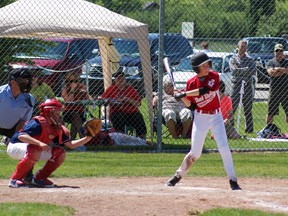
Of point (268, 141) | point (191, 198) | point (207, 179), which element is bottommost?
point (268, 141)

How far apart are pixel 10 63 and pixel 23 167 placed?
586 cm

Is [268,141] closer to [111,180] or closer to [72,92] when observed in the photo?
[72,92]

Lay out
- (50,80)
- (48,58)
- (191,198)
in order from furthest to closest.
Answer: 1. (48,58)
2. (50,80)
3. (191,198)

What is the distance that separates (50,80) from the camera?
1759 centimetres

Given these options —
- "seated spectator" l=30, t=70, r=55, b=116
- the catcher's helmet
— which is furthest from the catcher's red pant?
"seated spectator" l=30, t=70, r=55, b=116

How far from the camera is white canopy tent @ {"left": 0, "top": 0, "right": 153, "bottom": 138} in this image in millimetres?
14523

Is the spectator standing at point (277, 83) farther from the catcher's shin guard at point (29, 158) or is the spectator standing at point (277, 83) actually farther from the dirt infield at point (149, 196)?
the catcher's shin guard at point (29, 158)

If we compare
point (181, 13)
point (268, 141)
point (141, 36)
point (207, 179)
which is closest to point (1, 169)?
point (207, 179)

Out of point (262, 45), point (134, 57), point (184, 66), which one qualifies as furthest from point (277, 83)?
point (262, 45)

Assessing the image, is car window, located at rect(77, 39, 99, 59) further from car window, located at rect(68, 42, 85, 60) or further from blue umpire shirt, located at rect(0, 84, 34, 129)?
blue umpire shirt, located at rect(0, 84, 34, 129)

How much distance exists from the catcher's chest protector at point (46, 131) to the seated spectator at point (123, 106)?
18.4ft

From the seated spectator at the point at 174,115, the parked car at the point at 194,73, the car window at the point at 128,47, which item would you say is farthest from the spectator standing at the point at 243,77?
the car window at the point at 128,47

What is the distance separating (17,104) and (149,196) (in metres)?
3.43

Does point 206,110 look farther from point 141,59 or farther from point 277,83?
point 277,83
